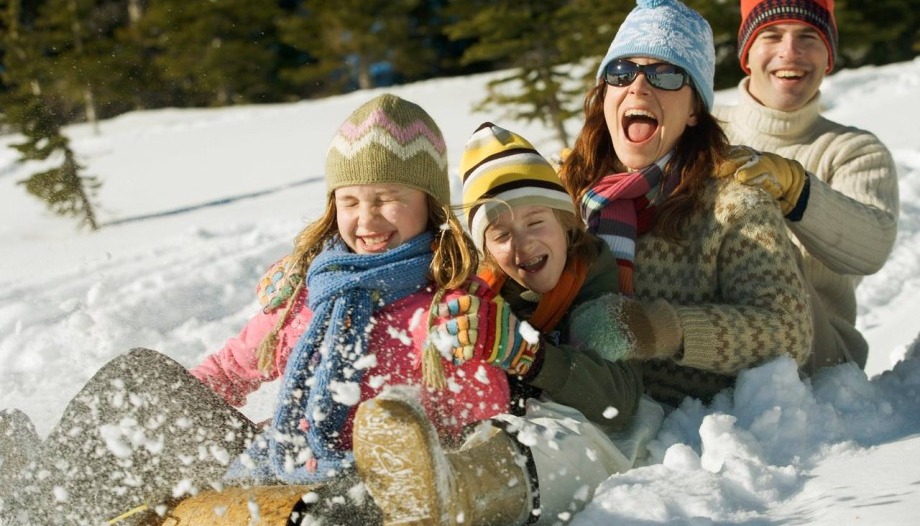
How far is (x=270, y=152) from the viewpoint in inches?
590

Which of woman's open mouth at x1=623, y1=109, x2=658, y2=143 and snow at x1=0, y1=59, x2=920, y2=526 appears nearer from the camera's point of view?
snow at x1=0, y1=59, x2=920, y2=526

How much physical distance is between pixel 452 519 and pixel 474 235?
1.03 m

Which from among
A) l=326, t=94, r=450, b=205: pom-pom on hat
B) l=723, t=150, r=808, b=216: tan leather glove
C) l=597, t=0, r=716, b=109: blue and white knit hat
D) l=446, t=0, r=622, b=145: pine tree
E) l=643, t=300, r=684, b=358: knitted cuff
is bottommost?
l=446, t=0, r=622, b=145: pine tree

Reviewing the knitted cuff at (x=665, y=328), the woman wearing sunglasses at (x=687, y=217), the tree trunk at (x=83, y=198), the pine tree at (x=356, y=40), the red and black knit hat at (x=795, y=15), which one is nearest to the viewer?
the knitted cuff at (x=665, y=328)

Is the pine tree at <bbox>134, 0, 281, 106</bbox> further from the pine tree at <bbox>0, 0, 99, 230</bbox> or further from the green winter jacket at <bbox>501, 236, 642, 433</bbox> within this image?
the green winter jacket at <bbox>501, 236, 642, 433</bbox>

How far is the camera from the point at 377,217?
2809 mm

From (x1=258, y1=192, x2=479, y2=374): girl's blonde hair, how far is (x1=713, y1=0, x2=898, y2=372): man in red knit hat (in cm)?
128

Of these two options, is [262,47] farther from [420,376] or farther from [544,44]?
[420,376]

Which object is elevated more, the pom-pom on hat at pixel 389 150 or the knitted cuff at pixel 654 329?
the pom-pom on hat at pixel 389 150

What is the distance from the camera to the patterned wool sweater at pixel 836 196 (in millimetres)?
3488

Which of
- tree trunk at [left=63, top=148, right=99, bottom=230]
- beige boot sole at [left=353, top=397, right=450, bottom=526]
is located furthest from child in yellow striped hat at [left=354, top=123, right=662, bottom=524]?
tree trunk at [left=63, top=148, right=99, bottom=230]

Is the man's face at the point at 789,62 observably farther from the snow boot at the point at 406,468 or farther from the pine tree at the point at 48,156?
the pine tree at the point at 48,156

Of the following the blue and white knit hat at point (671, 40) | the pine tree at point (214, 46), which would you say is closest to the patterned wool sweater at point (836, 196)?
the blue and white knit hat at point (671, 40)

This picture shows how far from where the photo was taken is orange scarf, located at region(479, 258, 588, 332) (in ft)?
9.67
